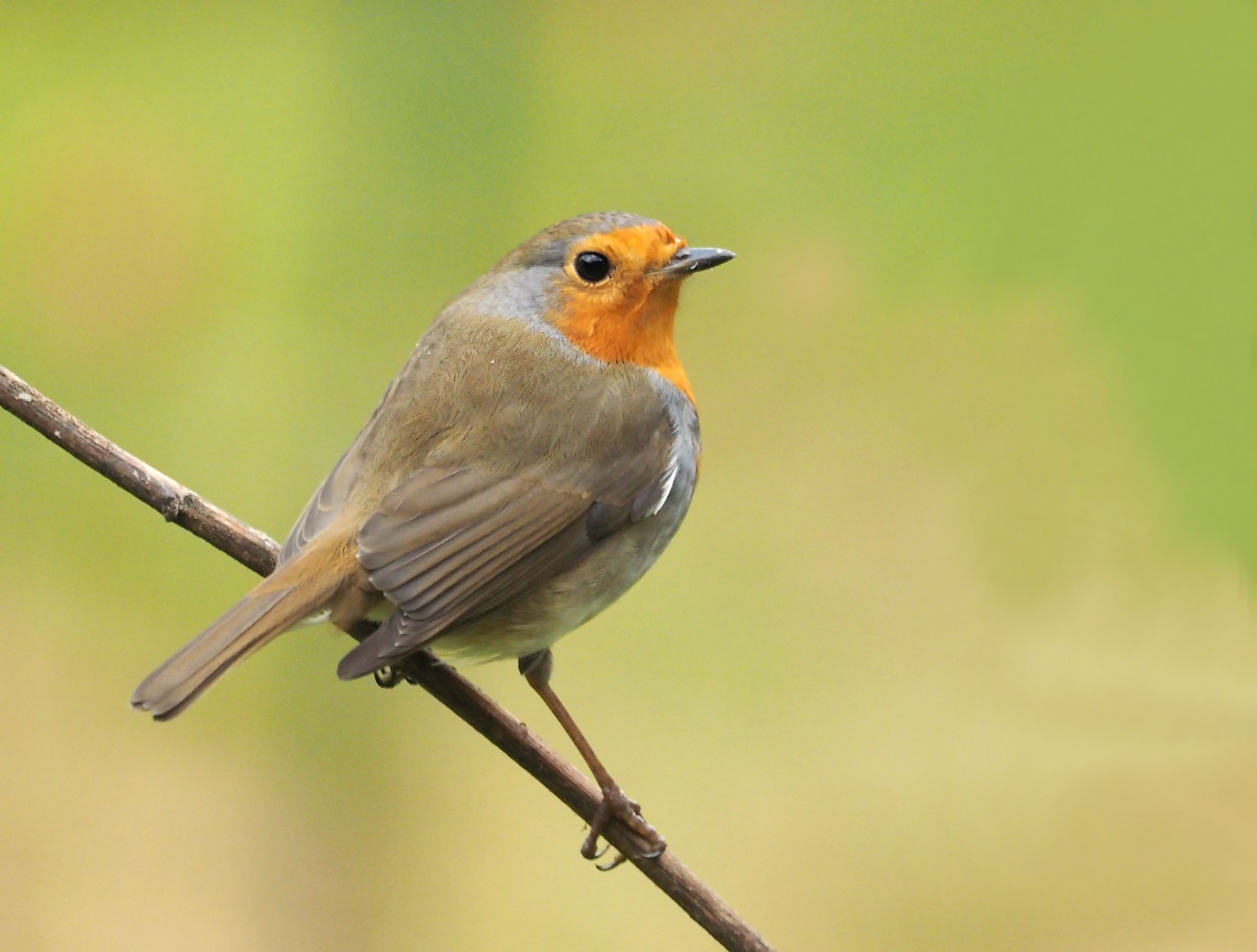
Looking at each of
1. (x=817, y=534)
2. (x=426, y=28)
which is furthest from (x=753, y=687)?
(x=426, y=28)

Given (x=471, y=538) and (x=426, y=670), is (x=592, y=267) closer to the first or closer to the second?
(x=471, y=538)

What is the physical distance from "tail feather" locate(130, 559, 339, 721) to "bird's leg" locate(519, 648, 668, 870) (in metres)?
0.60

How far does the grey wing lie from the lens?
252 centimetres

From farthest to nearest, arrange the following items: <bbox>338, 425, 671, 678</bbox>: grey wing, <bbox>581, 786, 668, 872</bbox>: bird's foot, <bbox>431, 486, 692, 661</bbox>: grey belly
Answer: <bbox>581, 786, 668, 872</bbox>: bird's foot < <bbox>431, 486, 692, 661</bbox>: grey belly < <bbox>338, 425, 671, 678</bbox>: grey wing

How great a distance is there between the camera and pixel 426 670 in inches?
107

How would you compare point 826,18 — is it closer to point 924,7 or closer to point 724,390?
point 924,7

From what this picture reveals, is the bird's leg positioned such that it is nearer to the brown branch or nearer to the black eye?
the brown branch

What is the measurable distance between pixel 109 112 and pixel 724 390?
2.09 metres

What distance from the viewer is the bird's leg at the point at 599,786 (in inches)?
112

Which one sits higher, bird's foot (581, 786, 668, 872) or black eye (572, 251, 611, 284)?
black eye (572, 251, 611, 284)

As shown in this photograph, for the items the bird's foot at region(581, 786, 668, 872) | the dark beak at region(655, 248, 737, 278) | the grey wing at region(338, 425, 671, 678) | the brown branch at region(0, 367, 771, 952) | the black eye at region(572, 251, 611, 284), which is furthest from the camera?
the black eye at region(572, 251, 611, 284)

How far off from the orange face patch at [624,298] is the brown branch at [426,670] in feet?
2.55

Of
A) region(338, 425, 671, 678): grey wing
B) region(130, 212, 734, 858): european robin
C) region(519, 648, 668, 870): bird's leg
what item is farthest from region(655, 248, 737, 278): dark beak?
region(519, 648, 668, 870): bird's leg

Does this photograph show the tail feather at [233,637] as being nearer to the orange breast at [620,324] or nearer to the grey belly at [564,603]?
the grey belly at [564,603]
